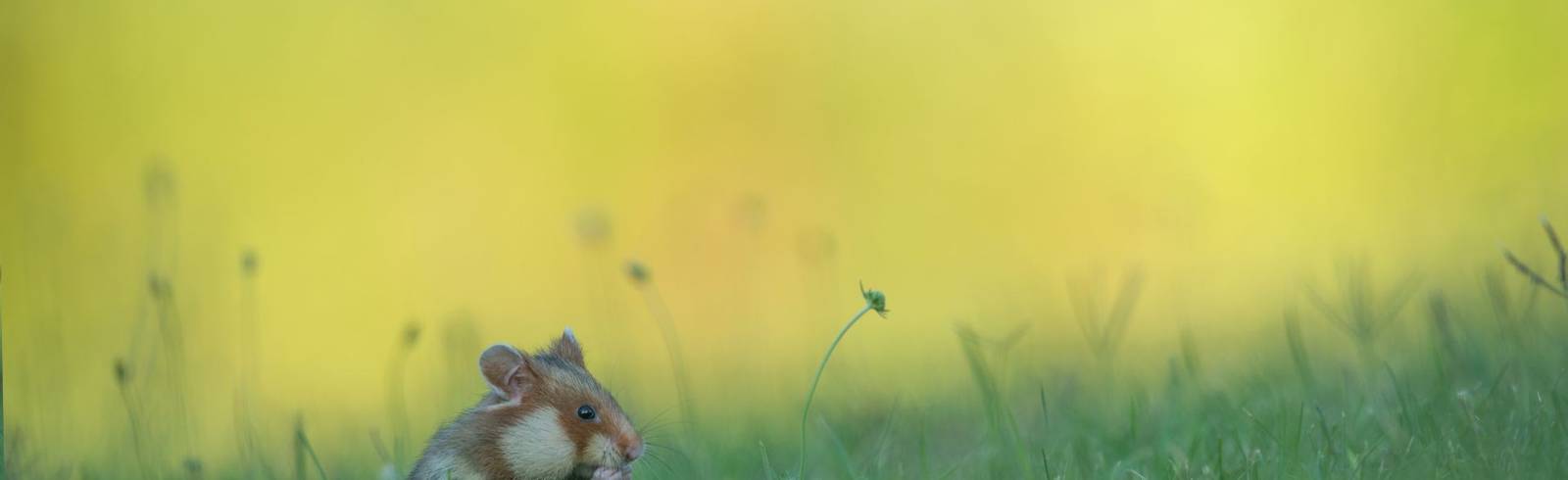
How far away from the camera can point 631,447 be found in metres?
3.99

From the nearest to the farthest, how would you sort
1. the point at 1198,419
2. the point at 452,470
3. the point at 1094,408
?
the point at 452,470 → the point at 1198,419 → the point at 1094,408

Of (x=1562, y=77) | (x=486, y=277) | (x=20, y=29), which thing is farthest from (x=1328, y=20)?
(x=20, y=29)

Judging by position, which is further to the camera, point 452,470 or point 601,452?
point 601,452

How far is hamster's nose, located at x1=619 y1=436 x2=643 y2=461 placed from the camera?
3.98m

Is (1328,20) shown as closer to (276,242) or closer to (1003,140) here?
(1003,140)

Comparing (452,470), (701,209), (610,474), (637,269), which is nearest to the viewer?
(452,470)

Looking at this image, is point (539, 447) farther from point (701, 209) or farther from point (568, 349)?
point (701, 209)

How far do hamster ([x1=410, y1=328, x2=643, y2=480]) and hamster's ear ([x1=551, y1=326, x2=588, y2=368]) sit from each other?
19cm

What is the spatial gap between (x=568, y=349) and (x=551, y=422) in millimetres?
410

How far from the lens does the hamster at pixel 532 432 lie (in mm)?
3838

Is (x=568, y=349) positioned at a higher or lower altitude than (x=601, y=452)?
higher

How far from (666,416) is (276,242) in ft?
22.3

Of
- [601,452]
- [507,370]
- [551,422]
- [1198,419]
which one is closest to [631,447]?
[601,452]

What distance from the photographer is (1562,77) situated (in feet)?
29.6
